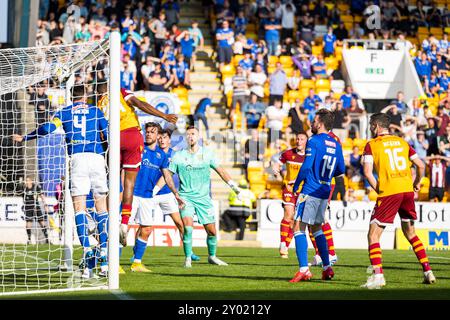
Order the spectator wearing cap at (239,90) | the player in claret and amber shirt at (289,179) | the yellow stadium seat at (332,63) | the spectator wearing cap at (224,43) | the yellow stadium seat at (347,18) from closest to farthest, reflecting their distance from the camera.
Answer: the player in claret and amber shirt at (289,179)
the spectator wearing cap at (239,90)
the spectator wearing cap at (224,43)
the yellow stadium seat at (332,63)
the yellow stadium seat at (347,18)

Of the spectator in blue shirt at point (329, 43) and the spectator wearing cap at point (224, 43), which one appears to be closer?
the spectator wearing cap at point (224, 43)

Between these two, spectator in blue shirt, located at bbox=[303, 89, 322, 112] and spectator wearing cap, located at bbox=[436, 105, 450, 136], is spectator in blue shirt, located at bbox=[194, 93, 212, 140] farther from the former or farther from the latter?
spectator wearing cap, located at bbox=[436, 105, 450, 136]

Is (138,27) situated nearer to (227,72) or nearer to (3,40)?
(227,72)

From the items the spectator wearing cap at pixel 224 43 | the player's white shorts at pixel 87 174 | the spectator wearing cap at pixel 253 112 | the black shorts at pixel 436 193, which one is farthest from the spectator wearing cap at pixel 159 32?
the player's white shorts at pixel 87 174

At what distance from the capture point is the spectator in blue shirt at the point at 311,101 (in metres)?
28.1

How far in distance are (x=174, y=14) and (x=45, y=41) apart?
507cm

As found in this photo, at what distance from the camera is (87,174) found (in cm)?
1253

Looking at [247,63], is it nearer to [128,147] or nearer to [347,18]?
[347,18]

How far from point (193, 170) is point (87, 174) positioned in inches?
129

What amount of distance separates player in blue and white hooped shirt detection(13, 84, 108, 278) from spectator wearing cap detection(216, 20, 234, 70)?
1722cm

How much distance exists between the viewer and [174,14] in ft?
100

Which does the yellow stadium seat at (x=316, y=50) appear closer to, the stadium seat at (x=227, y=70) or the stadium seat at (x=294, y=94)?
the stadium seat at (x=294, y=94)

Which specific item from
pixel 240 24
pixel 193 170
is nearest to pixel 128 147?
pixel 193 170

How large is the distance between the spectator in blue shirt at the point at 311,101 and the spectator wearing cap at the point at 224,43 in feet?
9.91
